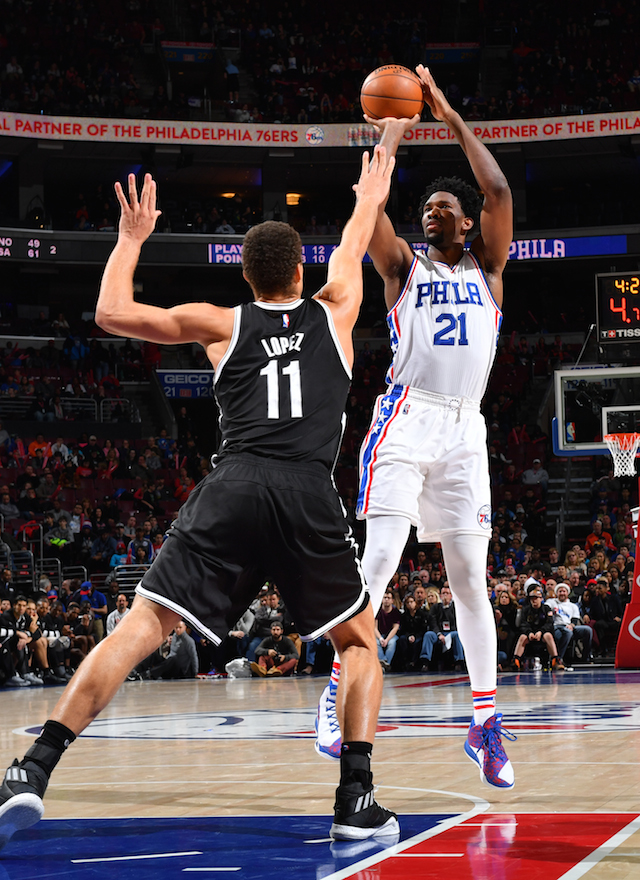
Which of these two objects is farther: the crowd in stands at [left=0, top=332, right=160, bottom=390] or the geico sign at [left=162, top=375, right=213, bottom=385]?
the geico sign at [left=162, top=375, right=213, bottom=385]

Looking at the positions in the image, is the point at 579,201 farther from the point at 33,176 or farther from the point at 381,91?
the point at 381,91

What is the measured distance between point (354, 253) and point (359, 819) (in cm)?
207

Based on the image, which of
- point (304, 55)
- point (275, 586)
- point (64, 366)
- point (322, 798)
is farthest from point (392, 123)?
point (304, 55)

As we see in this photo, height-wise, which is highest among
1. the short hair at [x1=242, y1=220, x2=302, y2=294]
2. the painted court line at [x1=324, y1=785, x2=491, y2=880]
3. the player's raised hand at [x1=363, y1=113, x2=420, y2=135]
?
the player's raised hand at [x1=363, y1=113, x2=420, y2=135]

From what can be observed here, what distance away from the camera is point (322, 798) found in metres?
4.40

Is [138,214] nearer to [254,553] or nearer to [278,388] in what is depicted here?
[278,388]

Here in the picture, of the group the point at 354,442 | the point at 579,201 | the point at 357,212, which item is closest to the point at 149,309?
the point at 357,212

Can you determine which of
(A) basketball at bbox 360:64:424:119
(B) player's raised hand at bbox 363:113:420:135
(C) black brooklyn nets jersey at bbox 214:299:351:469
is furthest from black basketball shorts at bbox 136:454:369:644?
(A) basketball at bbox 360:64:424:119

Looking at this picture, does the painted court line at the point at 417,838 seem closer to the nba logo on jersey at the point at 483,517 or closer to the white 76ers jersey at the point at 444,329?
the nba logo on jersey at the point at 483,517

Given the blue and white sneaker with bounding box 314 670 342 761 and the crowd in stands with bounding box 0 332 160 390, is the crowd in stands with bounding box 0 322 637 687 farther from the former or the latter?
the blue and white sneaker with bounding box 314 670 342 761

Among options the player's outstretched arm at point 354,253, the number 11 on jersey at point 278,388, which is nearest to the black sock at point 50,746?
the number 11 on jersey at point 278,388

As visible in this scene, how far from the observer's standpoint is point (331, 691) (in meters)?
4.65

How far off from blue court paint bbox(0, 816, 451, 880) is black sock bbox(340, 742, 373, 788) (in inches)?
7.7

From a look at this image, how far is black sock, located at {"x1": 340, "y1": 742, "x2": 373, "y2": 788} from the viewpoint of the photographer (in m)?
3.55
